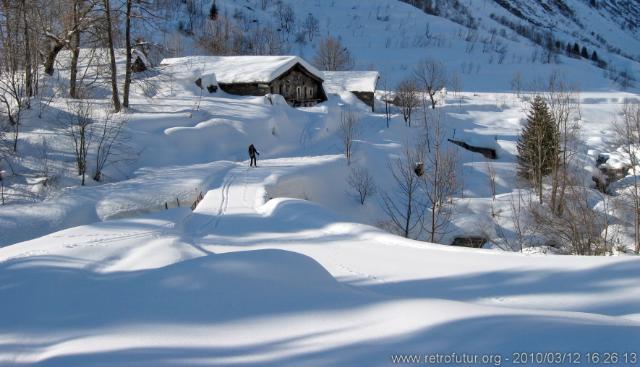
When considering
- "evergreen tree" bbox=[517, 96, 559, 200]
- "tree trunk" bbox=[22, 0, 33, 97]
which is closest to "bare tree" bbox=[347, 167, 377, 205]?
"evergreen tree" bbox=[517, 96, 559, 200]

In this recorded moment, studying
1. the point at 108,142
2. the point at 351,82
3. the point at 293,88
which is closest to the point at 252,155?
the point at 108,142

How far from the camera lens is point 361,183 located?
23734 millimetres

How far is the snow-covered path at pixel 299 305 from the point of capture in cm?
341

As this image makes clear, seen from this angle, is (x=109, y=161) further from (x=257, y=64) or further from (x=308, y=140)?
(x=257, y=64)

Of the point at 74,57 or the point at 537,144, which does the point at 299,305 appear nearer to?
the point at 74,57

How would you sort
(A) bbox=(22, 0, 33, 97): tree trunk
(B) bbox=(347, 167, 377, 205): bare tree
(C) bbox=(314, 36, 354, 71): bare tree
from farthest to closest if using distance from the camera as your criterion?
(C) bbox=(314, 36, 354, 71): bare tree
(B) bbox=(347, 167, 377, 205): bare tree
(A) bbox=(22, 0, 33, 97): tree trunk

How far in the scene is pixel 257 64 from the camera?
38.2 metres

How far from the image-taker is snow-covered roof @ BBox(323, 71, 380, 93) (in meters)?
45.1

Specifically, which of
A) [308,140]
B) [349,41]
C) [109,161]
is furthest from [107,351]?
[349,41]

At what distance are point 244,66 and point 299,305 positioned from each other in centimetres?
3608

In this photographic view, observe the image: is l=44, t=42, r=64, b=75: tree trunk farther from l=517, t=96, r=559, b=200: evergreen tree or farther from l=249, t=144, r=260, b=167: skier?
l=517, t=96, r=559, b=200: evergreen tree

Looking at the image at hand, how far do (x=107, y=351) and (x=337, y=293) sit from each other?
2140 mm

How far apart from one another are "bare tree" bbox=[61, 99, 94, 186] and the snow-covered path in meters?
→ 10.3

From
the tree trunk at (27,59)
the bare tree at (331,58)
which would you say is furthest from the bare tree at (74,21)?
the bare tree at (331,58)
